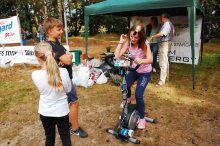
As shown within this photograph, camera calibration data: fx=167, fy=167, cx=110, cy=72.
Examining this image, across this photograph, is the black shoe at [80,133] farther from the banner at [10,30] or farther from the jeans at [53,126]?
the banner at [10,30]

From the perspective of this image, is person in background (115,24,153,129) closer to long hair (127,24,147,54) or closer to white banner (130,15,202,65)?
long hair (127,24,147,54)

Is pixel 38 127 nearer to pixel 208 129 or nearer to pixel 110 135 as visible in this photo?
pixel 110 135

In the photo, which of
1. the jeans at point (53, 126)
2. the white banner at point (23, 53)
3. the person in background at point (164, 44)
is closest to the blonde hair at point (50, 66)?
the jeans at point (53, 126)

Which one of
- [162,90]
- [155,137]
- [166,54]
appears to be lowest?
[155,137]

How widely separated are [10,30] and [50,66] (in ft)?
20.7

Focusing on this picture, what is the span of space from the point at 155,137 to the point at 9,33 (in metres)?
6.68

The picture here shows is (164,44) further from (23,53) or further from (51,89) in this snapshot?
(23,53)

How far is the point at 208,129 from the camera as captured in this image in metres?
2.78

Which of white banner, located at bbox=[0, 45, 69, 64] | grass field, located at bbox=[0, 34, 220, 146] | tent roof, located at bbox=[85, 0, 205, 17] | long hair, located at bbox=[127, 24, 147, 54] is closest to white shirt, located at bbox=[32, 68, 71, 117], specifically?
grass field, located at bbox=[0, 34, 220, 146]

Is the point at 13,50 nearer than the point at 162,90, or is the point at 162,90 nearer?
the point at 162,90

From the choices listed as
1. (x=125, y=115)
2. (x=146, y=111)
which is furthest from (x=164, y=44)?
(x=125, y=115)

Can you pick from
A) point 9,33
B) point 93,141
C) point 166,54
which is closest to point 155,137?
point 93,141

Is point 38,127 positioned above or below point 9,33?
below

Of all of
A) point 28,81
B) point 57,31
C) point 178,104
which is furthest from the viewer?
point 28,81
